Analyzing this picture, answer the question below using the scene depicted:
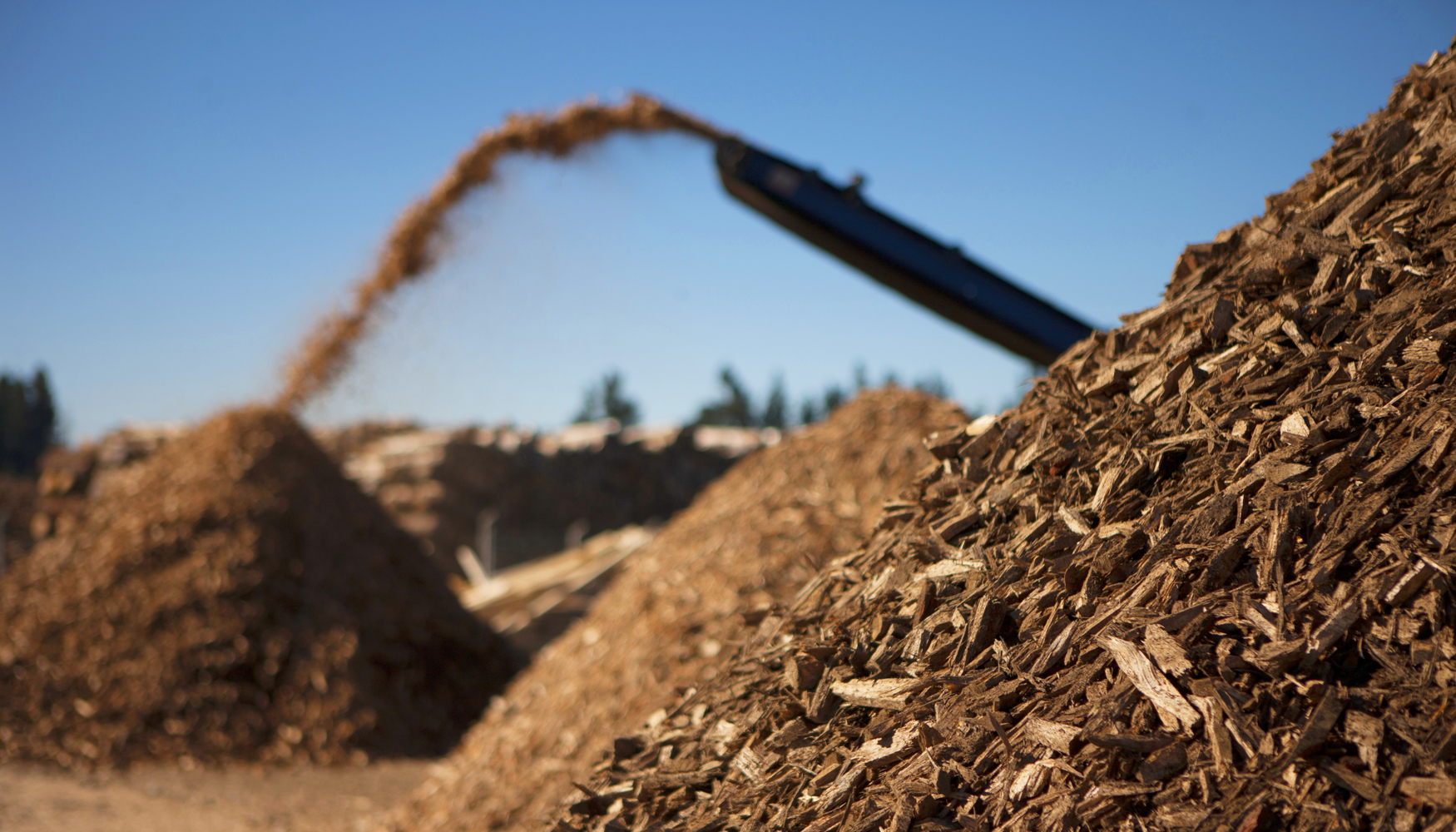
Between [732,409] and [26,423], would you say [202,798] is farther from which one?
[26,423]

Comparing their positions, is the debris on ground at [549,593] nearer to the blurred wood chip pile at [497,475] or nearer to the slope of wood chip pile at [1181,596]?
the blurred wood chip pile at [497,475]

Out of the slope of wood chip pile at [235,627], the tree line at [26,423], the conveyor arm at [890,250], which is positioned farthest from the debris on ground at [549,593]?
the tree line at [26,423]

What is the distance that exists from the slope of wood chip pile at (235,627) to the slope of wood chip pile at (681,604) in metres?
1.71

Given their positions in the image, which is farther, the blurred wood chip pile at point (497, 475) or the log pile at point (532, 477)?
the log pile at point (532, 477)

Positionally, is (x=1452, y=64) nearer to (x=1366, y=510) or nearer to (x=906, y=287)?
(x=1366, y=510)

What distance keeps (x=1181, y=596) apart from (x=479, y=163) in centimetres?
590

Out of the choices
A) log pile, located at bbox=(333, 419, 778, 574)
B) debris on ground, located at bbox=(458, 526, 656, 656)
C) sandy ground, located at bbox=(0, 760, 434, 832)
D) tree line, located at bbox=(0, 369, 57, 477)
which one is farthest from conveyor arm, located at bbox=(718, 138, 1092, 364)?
tree line, located at bbox=(0, 369, 57, 477)

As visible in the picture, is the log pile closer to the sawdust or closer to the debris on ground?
the debris on ground

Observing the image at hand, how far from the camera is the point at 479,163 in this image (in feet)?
20.9

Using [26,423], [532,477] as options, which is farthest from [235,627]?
[26,423]

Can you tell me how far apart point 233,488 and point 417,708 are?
2516 mm

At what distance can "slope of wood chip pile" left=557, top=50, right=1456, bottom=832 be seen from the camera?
1.39 m

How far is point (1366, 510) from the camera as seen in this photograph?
1.55 metres

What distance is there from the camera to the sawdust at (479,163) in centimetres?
603
